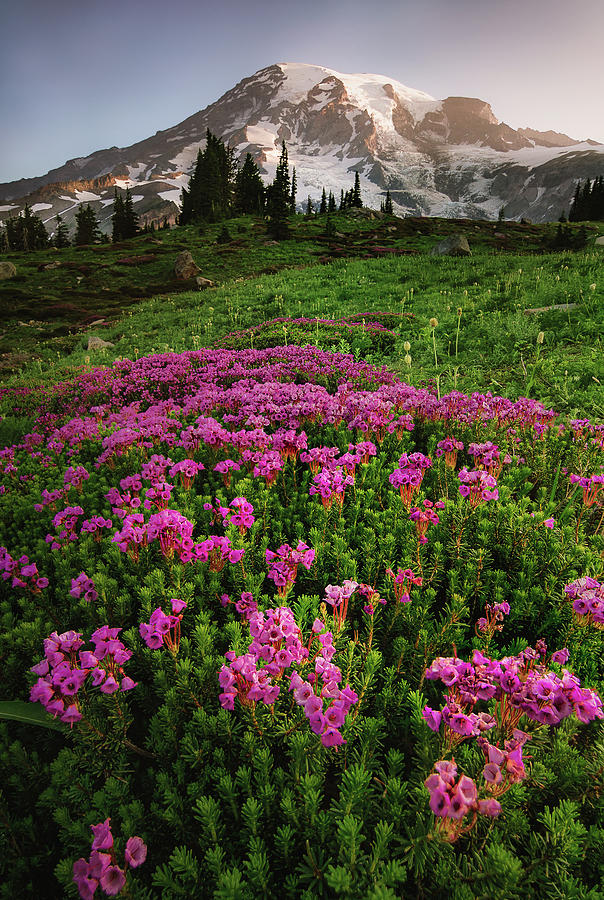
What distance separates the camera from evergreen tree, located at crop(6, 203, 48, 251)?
75.9m

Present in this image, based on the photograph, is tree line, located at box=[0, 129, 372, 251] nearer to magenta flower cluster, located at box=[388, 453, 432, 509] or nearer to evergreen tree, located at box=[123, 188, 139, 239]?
evergreen tree, located at box=[123, 188, 139, 239]

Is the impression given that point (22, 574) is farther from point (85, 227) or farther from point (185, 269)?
point (85, 227)

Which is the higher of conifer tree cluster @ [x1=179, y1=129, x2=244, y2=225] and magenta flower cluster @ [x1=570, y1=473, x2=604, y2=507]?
conifer tree cluster @ [x1=179, y1=129, x2=244, y2=225]

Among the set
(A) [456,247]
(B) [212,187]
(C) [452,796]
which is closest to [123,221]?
(B) [212,187]

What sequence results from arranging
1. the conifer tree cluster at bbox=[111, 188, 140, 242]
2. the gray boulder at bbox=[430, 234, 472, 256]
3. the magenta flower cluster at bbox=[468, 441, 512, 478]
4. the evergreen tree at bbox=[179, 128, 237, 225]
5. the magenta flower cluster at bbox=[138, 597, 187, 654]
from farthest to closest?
the conifer tree cluster at bbox=[111, 188, 140, 242]
the evergreen tree at bbox=[179, 128, 237, 225]
the gray boulder at bbox=[430, 234, 472, 256]
the magenta flower cluster at bbox=[468, 441, 512, 478]
the magenta flower cluster at bbox=[138, 597, 187, 654]

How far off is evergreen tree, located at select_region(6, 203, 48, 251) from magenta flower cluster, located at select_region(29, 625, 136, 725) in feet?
311

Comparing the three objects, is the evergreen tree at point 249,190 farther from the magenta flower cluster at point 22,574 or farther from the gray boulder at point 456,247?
the magenta flower cluster at point 22,574

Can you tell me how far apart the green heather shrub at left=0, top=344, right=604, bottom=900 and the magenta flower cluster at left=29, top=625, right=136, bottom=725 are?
12 mm

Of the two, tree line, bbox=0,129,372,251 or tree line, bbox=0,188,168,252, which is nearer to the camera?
tree line, bbox=0,129,372,251

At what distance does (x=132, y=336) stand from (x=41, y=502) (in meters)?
14.3

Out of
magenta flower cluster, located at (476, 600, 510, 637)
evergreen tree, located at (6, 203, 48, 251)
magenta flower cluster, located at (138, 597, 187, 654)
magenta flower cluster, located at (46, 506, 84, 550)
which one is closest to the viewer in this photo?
magenta flower cluster, located at (138, 597, 187, 654)

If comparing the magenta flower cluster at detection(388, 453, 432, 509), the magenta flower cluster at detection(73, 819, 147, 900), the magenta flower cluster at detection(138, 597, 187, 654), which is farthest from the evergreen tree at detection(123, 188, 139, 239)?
the magenta flower cluster at detection(73, 819, 147, 900)

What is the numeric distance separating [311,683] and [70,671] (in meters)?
1.03

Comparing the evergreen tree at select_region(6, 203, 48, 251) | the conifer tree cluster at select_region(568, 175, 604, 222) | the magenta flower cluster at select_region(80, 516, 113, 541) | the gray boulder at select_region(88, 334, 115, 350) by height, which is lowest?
the magenta flower cluster at select_region(80, 516, 113, 541)
